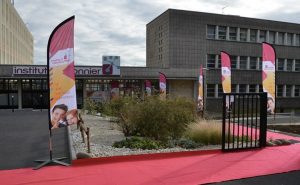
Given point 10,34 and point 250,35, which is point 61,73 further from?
point 10,34

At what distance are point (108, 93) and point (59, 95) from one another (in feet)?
82.1

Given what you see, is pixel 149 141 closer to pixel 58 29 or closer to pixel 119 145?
pixel 119 145

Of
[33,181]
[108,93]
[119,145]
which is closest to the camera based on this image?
[33,181]

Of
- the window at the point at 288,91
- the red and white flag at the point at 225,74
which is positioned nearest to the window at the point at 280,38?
the window at the point at 288,91

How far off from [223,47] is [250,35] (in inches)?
175

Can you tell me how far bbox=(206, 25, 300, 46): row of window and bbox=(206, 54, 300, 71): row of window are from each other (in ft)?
6.75

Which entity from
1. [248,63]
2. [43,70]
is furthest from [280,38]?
[43,70]

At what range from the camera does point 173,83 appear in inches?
1423

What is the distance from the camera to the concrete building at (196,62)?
1314 inches

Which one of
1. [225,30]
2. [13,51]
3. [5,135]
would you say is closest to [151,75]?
[225,30]

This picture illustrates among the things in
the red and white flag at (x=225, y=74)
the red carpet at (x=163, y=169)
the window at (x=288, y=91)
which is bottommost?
the red carpet at (x=163, y=169)

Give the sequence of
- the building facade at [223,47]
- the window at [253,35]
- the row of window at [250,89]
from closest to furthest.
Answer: the building facade at [223,47]
the row of window at [250,89]
the window at [253,35]

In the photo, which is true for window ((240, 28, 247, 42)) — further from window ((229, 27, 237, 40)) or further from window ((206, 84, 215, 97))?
window ((206, 84, 215, 97))

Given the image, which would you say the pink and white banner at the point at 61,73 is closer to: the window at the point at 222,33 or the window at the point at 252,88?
the window at the point at 222,33
